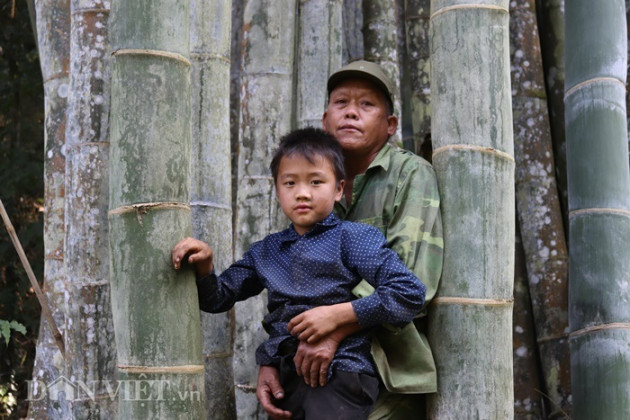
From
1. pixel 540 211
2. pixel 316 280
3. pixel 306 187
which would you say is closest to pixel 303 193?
pixel 306 187

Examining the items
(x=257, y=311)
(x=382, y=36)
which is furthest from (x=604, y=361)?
(x=382, y=36)

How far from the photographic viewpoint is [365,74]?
2.74 m

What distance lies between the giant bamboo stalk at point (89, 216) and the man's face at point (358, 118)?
94 cm

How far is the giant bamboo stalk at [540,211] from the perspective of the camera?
435 centimetres

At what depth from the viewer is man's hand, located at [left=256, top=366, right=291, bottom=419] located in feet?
7.90

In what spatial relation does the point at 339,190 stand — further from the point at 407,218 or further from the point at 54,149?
the point at 54,149

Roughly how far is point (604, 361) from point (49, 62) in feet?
9.49

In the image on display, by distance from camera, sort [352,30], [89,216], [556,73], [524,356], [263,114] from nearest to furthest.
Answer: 1. [89,216]
2. [263,114]
3. [524,356]
4. [556,73]
5. [352,30]

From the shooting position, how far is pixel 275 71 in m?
3.59

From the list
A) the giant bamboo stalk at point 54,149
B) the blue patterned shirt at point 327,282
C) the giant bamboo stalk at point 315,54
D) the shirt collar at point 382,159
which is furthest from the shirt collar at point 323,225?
the giant bamboo stalk at point 54,149

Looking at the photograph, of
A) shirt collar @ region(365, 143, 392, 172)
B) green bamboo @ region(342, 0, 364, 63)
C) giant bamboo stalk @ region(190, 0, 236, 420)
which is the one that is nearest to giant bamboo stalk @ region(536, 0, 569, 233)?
green bamboo @ region(342, 0, 364, 63)

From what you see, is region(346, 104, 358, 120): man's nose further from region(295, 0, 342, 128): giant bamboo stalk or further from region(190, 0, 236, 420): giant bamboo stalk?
region(295, 0, 342, 128): giant bamboo stalk

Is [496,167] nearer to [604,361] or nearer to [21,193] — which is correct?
[604,361]

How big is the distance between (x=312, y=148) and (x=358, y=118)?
14.7 inches
